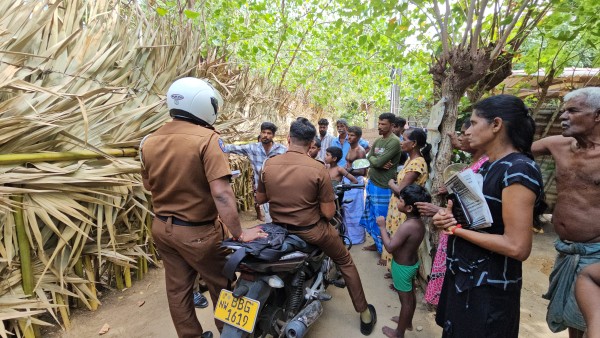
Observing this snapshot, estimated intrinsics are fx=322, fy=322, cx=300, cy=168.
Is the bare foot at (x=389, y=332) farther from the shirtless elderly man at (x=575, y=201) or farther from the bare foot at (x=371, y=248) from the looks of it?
A: the bare foot at (x=371, y=248)

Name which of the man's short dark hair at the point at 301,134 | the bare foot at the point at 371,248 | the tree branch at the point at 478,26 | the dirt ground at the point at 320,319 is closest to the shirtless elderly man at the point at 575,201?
the dirt ground at the point at 320,319

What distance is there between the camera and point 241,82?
584 centimetres

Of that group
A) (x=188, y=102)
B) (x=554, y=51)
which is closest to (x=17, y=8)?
(x=188, y=102)

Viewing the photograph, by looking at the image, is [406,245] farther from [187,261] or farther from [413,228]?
[187,261]

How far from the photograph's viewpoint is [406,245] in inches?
101

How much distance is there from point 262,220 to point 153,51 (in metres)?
3.35

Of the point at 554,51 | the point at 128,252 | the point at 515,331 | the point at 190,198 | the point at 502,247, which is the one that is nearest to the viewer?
the point at 502,247

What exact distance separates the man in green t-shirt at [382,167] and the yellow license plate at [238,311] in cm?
259

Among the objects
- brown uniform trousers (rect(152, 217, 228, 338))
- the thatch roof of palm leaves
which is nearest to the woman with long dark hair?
brown uniform trousers (rect(152, 217, 228, 338))

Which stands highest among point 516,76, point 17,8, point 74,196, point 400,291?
point 17,8

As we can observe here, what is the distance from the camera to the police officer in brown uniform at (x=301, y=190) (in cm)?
239

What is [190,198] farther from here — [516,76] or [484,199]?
[516,76]

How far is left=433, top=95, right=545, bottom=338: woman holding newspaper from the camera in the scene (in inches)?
55.4

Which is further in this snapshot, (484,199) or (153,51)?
(153,51)
